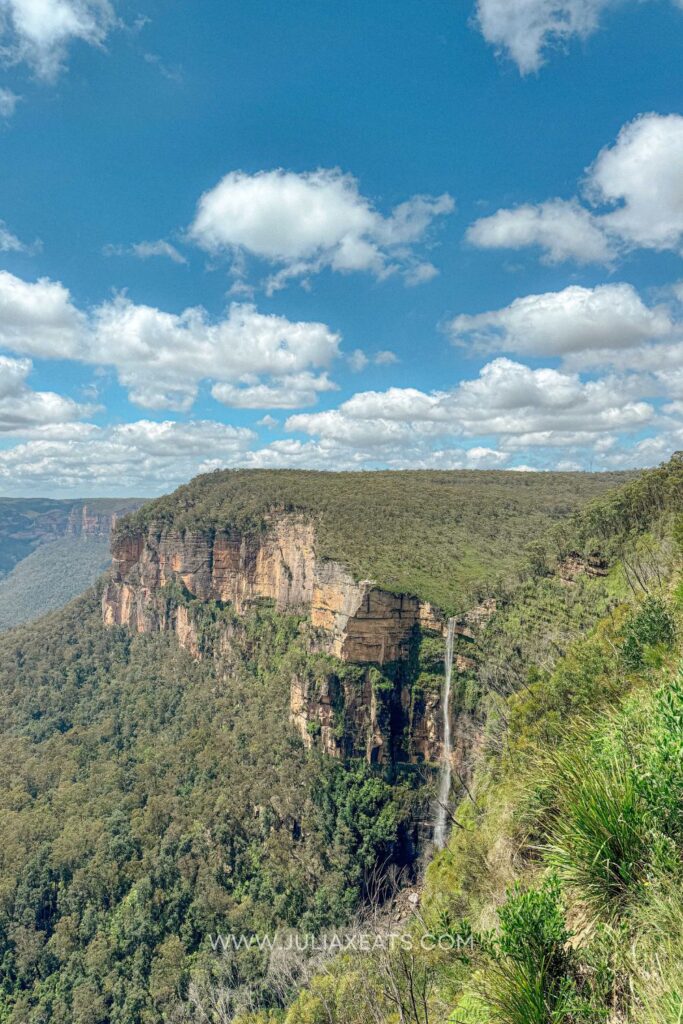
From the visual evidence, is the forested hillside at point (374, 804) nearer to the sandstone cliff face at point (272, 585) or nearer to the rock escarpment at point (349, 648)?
the rock escarpment at point (349, 648)

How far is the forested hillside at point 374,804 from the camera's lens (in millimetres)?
4879

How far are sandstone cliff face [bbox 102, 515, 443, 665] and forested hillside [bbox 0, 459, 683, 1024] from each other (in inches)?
73.2

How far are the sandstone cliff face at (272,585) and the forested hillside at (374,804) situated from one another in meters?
1.86

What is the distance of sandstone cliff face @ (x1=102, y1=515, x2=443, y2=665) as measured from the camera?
4412 cm

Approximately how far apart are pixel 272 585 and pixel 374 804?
89.5 feet

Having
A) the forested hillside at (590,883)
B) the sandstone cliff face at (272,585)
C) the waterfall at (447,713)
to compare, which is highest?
the forested hillside at (590,883)

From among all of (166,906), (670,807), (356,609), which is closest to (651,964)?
(670,807)

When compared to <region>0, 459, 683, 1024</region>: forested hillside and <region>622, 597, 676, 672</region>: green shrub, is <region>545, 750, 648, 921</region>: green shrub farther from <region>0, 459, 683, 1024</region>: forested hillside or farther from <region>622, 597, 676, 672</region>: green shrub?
<region>622, 597, 676, 672</region>: green shrub

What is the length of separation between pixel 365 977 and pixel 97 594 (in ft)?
274

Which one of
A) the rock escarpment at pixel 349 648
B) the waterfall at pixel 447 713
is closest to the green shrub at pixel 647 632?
the waterfall at pixel 447 713

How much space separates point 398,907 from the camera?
37.5 meters

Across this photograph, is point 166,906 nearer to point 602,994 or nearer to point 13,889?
point 13,889

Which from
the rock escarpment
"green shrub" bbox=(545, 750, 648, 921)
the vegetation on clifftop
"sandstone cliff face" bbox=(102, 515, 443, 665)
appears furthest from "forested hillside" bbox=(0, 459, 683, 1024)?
"sandstone cliff face" bbox=(102, 515, 443, 665)

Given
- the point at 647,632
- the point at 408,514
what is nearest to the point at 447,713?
the point at 408,514
